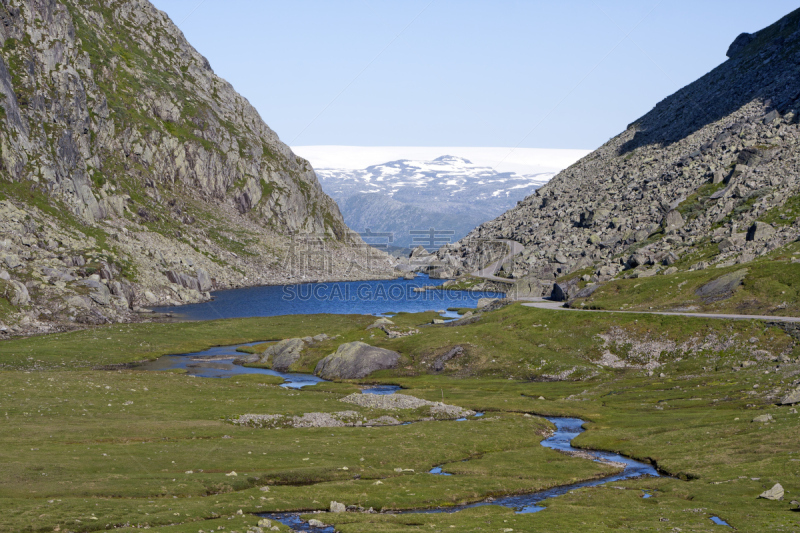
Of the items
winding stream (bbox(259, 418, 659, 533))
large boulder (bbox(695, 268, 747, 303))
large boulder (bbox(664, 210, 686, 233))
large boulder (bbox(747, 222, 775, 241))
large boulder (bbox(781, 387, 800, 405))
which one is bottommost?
winding stream (bbox(259, 418, 659, 533))

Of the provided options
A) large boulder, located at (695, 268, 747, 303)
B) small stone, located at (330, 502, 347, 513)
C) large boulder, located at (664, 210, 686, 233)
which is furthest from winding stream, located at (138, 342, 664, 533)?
large boulder, located at (664, 210, 686, 233)

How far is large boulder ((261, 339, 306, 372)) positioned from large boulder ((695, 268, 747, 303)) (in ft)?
272

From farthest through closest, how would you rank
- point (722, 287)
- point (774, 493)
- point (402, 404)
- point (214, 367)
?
point (214, 367) < point (722, 287) < point (402, 404) < point (774, 493)

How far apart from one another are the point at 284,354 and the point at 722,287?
89438 mm

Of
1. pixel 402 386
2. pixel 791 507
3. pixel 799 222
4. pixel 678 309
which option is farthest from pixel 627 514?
pixel 799 222

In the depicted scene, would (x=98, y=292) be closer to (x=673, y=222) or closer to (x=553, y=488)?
(x=553, y=488)

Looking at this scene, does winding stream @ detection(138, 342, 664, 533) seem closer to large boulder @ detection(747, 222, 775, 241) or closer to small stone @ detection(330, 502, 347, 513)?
small stone @ detection(330, 502, 347, 513)

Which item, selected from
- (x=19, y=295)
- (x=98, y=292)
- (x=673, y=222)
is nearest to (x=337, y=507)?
(x=19, y=295)

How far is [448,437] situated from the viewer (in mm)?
77812

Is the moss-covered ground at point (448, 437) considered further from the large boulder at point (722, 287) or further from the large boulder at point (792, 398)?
the large boulder at point (722, 287)

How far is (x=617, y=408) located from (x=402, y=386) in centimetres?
3933

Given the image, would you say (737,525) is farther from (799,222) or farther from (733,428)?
(799,222)

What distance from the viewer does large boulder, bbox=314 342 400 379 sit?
123 metres

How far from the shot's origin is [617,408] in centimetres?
8938
